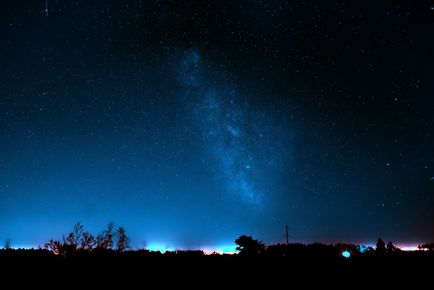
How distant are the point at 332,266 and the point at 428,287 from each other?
3.27 m

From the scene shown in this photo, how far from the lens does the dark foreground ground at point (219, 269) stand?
41.1 ft

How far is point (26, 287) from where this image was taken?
457 inches

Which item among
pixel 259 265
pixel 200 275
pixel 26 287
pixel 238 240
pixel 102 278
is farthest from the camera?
pixel 238 240

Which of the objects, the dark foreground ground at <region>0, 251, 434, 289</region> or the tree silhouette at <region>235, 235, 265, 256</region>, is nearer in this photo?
the dark foreground ground at <region>0, 251, 434, 289</region>

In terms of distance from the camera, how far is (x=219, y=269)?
1389cm

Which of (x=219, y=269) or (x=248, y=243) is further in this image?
(x=248, y=243)

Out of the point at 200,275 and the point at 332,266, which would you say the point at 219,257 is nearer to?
the point at 200,275

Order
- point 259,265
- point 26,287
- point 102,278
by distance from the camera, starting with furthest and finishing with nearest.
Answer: point 259,265 → point 102,278 → point 26,287

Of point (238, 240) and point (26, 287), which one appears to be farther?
point (238, 240)

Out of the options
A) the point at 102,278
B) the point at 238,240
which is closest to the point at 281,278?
the point at 102,278

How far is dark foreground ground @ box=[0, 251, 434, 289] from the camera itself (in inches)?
493

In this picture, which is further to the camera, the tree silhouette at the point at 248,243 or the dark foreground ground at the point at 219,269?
the tree silhouette at the point at 248,243

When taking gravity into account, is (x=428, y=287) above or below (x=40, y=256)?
below

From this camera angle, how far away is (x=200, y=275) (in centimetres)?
1332
